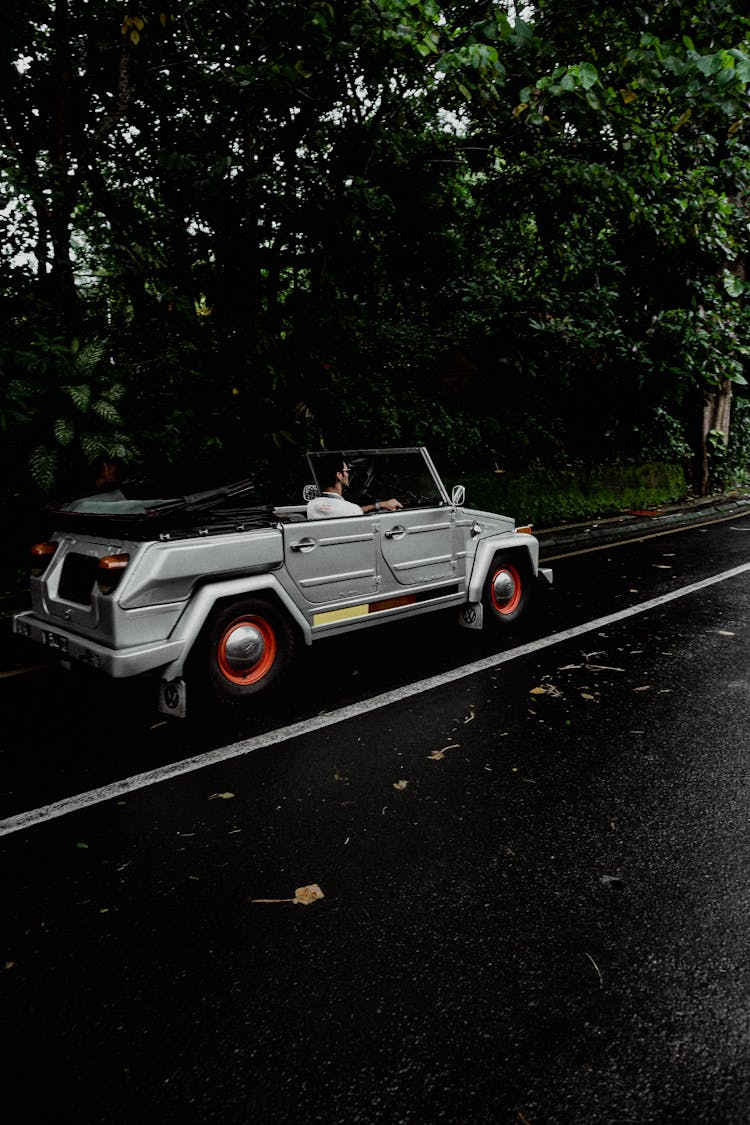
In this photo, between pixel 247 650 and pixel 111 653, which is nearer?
pixel 111 653

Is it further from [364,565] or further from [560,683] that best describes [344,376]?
[560,683]

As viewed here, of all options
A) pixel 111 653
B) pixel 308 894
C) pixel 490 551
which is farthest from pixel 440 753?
pixel 490 551

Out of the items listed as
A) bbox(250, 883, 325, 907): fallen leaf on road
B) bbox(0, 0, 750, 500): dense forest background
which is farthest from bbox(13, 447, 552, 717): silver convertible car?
bbox(0, 0, 750, 500): dense forest background

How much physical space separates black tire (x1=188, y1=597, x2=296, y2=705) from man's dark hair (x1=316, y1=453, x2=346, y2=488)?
4.39 ft

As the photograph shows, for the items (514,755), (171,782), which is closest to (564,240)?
(514,755)

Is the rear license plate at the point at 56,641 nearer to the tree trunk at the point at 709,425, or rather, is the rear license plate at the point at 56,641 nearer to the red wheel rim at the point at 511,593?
the red wheel rim at the point at 511,593

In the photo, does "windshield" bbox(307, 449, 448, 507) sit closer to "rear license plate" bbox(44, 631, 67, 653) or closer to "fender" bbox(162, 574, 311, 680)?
"fender" bbox(162, 574, 311, 680)

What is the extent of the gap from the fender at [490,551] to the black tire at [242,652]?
5.87 ft

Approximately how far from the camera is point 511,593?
6629mm

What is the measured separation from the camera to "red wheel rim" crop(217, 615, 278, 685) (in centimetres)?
466

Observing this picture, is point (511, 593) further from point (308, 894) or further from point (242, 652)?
point (308, 894)

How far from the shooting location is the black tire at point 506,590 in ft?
21.0

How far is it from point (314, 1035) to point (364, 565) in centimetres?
339

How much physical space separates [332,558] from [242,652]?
0.90 m
